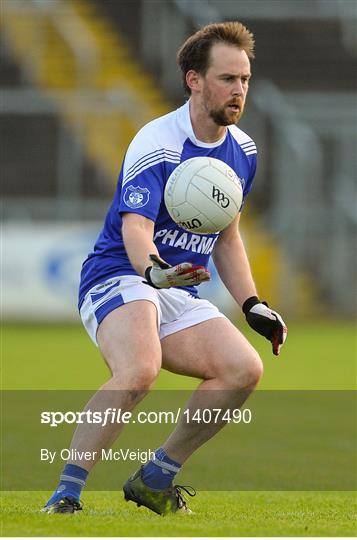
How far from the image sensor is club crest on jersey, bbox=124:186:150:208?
564cm

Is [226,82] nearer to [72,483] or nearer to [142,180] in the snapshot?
[142,180]

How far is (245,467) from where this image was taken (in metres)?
7.79

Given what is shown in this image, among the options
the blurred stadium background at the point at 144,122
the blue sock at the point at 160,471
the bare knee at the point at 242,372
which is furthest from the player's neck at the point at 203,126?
the blurred stadium background at the point at 144,122

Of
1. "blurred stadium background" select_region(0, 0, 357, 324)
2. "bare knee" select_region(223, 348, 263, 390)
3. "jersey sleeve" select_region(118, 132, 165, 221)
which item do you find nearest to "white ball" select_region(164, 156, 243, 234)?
"jersey sleeve" select_region(118, 132, 165, 221)

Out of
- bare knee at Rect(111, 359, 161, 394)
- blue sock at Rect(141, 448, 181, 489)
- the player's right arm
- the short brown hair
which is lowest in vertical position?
blue sock at Rect(141, 448, 181, 489)

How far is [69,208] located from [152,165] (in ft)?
49.9

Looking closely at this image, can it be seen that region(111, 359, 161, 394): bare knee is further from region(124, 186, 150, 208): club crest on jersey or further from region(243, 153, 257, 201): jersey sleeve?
region(243, 153, 257, 201): jersey sleeve

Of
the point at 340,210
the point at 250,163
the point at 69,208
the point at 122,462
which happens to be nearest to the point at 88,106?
the point at 69,208

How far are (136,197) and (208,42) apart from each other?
85cm

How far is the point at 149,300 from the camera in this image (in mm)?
5793

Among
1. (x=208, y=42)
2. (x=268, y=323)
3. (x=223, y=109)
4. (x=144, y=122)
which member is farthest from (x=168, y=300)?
(x=144, y=122)

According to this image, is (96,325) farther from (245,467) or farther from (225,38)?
(245,467)

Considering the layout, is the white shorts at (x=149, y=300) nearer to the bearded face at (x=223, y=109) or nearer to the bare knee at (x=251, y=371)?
the bare knee at (x=251, y=371)

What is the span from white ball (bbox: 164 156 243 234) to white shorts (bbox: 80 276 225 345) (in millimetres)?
375
